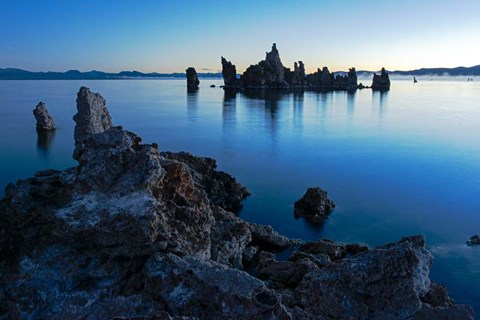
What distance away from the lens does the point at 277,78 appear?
12775 centimetres

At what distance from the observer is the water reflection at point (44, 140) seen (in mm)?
27591

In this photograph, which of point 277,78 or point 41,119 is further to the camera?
point 277,78

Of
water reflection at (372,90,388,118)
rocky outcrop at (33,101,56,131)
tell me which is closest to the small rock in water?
rocky outcrop at (33,101,56,131)

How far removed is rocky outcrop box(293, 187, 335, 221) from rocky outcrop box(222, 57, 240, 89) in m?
112

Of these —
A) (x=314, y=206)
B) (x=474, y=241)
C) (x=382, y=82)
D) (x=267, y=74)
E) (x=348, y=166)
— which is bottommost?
(x=474, y=241)

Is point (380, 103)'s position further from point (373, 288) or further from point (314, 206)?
point (373, 288)

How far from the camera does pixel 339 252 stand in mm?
→ 10656

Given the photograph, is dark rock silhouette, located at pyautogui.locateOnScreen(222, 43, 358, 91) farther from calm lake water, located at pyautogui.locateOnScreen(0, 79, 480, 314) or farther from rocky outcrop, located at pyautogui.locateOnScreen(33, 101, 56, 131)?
rocky outcrop, located at pyautogui.locateOnScreen(33, 101, 56, 131)

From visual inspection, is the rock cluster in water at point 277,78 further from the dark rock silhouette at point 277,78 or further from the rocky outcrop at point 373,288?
the rocky outcrop at point 373,288

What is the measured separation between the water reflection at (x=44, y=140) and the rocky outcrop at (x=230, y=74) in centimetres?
9209

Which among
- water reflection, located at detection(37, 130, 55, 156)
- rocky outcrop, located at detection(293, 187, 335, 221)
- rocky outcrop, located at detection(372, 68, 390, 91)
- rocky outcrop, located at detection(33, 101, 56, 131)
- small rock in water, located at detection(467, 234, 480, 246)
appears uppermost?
rocky outcrop, located at detection(372, 68, 390, 91)

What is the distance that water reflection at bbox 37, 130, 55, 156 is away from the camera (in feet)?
90.5

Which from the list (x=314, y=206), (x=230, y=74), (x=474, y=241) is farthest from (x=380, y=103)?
(x=474, y=241)

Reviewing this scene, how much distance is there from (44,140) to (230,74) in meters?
99.6
